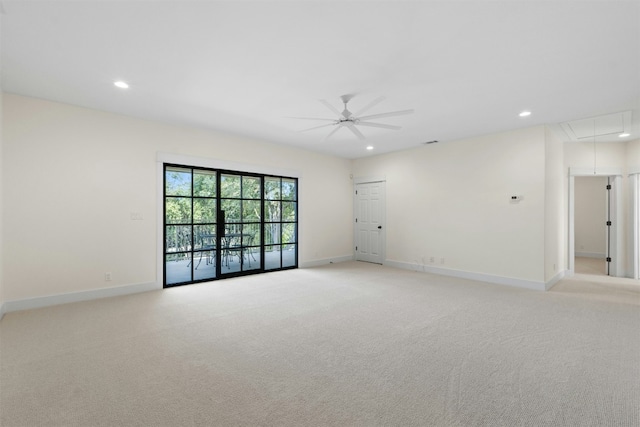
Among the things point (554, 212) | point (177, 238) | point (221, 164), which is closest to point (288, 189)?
point (221, 164)

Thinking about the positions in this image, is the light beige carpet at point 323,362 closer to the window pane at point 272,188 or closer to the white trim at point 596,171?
the window pane at point 272,188

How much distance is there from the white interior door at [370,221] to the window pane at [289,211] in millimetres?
1929

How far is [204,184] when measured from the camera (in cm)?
541

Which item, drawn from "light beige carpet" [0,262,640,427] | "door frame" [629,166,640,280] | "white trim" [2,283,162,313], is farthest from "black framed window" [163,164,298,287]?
"door frame" [629,166,640,280]

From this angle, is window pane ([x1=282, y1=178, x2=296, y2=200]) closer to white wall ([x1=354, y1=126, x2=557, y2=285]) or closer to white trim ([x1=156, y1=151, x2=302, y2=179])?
white trim ([x1=156, y1=151, x2=302, y2=179])

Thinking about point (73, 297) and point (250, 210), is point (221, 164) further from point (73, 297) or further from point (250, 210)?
point (73, 297)

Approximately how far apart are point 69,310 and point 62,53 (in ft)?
10.0

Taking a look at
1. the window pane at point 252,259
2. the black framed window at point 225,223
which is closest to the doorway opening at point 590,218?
the black framed window at point 225,223

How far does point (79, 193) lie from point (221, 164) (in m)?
2.17

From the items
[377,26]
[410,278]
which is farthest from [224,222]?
[377,26]

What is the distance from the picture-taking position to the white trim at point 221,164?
4.97 m

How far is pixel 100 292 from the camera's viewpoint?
14.3ft

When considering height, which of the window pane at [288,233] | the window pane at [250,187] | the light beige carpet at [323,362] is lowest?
the light beige carpet at [323,362]

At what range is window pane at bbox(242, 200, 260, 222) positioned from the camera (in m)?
5.98
